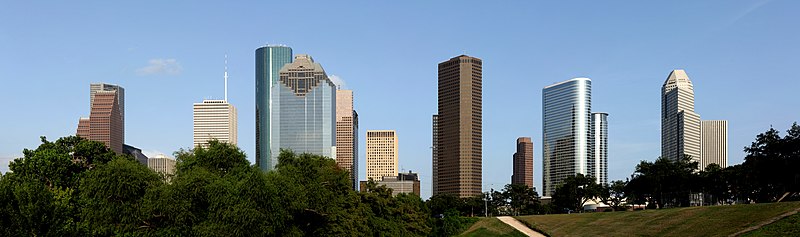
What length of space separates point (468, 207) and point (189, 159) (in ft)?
387

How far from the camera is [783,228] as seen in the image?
58.8 meters

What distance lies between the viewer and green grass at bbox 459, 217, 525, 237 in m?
97.1

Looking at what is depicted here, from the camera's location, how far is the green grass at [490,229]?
97.1 metres

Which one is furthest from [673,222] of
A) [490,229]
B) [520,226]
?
[490,229]

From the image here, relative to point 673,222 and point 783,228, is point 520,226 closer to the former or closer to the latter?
point 673,222

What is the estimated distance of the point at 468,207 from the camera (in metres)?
176

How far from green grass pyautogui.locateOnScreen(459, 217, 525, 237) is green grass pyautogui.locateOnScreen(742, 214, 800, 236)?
119 feet

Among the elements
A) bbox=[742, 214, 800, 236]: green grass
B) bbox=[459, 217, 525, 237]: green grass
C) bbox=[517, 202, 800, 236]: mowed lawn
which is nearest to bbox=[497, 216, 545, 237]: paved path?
bbox=[459, 217, 525, 237]: green grass

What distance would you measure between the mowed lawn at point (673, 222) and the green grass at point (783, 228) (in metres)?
2.20

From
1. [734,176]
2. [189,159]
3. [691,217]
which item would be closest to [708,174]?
[734,176]

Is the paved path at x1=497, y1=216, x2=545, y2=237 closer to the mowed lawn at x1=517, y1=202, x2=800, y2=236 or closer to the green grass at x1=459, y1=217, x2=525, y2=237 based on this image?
the green grass at x1=459, y1=217, x2=525, y2=237

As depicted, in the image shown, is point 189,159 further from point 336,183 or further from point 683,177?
point 683,177

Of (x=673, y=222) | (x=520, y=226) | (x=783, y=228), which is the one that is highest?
(x=783, y=228)

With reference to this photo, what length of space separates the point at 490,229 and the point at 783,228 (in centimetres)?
4718
